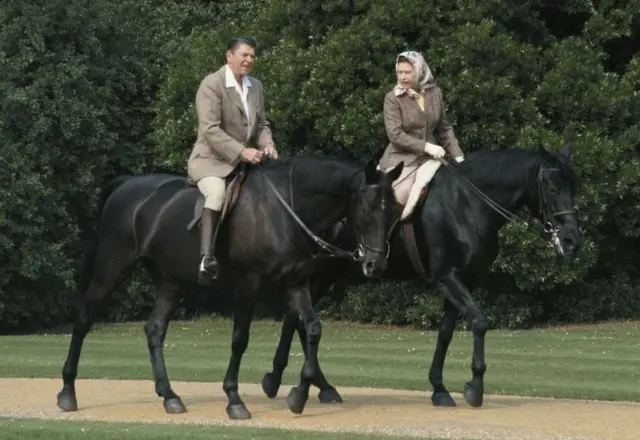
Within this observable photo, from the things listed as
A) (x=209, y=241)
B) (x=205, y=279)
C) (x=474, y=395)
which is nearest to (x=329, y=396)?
(x=474, y=395)

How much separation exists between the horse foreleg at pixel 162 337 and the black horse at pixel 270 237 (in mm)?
11

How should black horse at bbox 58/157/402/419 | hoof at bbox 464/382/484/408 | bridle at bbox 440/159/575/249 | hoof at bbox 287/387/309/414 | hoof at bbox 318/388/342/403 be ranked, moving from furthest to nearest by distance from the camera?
hoof at bbox 318/388/342/403, bridle at bbox 440/159/575/249, hoof at bbox 464/382/484/408, hoof at bbox 287/387/309/414, black horse at bbox 58/157/402/419

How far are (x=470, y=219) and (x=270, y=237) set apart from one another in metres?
2.25

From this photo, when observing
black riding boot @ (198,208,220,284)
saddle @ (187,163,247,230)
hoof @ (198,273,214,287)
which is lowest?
hoof @ (198,273,214,287)

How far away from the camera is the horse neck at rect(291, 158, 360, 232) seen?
42.8 feet

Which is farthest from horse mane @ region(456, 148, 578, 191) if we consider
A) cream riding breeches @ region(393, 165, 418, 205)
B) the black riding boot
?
the black riding boot

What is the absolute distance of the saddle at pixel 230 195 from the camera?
519 inches

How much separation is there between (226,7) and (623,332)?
1218 cm

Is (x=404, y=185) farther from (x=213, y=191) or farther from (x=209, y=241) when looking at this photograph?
(x=209, y=241)

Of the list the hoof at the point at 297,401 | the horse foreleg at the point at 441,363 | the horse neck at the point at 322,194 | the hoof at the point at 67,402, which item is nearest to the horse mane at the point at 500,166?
the horse foreleg at the point at 441,363

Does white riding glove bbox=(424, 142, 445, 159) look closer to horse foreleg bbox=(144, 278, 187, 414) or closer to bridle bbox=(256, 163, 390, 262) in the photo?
bridle bbox=(256, 163, 390, 262)

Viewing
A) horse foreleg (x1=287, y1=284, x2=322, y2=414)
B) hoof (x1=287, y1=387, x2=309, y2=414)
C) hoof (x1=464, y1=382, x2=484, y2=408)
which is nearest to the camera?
horse foreleg (x1=287, y1=284, x2=322, y2=414)

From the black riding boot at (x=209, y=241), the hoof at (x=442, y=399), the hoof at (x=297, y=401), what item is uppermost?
→ the black riding boot at (x=209, y=241)

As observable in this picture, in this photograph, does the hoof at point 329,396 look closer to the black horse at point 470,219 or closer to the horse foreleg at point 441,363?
the black horse at point 470,219
